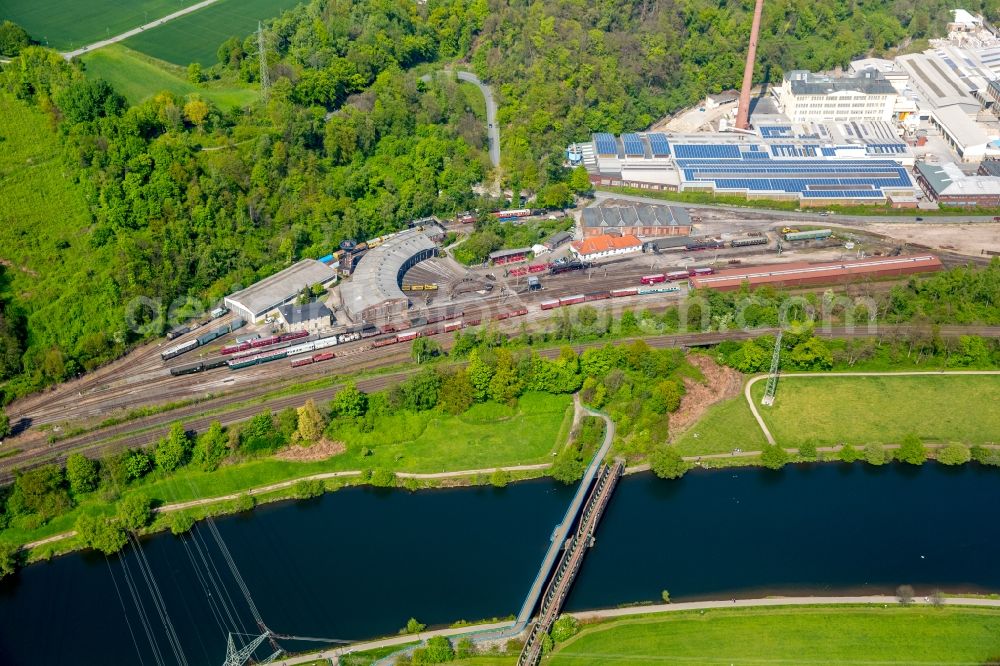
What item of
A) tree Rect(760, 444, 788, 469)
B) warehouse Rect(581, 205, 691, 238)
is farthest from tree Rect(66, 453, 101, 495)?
warehouse Rect(581, 205, 691, 238)

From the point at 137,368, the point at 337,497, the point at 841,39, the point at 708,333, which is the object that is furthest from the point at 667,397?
the point at 841,39

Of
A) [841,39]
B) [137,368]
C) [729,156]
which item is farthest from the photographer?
[841,39]

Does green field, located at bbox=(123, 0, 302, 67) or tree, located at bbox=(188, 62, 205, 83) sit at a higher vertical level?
green field, located at bbox=(123, 0, 302, 67)

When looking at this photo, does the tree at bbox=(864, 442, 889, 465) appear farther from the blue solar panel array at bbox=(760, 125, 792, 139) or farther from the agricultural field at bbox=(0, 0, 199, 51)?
the agricultural field at bbox=(0, 0, 199, 51)

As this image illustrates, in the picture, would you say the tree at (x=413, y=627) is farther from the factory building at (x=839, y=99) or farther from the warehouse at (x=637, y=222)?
the factory building at (x=839, y=99)

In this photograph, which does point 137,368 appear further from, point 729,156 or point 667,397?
point 729,156

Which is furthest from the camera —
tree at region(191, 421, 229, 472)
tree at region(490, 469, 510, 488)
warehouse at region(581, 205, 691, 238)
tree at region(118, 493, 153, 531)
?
warehouse at region(581, 205, 691, 238)

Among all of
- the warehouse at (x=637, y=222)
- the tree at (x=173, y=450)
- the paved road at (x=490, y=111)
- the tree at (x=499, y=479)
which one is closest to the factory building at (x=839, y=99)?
the warehouse at (x=637, y=222)
